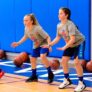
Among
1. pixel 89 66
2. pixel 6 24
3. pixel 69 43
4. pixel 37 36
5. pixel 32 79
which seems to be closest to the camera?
pixel 69 43

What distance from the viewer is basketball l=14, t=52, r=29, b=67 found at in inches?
325

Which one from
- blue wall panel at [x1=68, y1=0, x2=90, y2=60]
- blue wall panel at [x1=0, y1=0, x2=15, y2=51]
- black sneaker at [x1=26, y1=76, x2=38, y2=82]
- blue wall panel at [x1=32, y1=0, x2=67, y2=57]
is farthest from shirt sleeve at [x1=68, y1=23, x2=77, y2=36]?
blue wall panel at [x1=0, y1=0, x2=15, y2=51]

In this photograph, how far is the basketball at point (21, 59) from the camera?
8.27m

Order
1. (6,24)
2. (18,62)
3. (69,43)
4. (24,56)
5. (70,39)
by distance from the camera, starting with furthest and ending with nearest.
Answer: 1. (6,24)
2. (24,56)
3. (18,62)
4. (70,39)
5. (69,43)

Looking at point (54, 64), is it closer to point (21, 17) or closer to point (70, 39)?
point (21, 17)

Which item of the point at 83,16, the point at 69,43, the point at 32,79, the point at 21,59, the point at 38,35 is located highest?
the point at 83,16

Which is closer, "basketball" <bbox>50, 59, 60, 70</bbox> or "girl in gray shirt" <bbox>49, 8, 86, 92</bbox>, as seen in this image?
"girl in gray shirt" <bbox>49, 8, 86, 92</bbox>

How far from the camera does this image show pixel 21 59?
847 centimetres

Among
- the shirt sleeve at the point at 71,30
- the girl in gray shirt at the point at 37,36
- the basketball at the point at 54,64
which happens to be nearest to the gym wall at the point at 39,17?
the basketball at the point at 54,64

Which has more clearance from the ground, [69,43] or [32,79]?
[69,43]

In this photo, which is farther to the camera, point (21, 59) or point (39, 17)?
point (39, 17)

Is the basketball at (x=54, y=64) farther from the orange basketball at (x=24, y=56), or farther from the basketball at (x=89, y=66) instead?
the orange basketball at (x=24, y=56)

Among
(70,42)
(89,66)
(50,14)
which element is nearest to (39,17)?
(50,14)

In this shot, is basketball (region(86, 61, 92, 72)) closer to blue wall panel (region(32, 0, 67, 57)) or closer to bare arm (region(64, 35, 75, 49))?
blue wall panel (region(32, 0, 67, 57))
